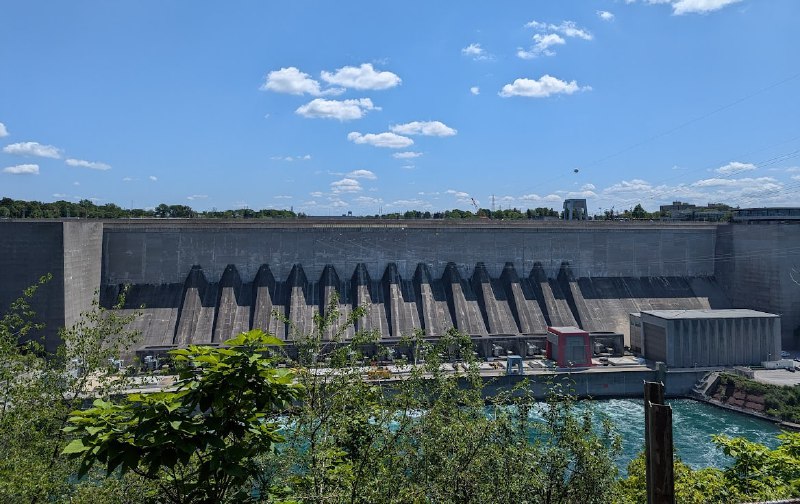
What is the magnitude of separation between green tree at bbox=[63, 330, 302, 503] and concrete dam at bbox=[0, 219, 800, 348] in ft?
115

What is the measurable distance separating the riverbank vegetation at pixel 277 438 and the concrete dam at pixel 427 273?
31.3m

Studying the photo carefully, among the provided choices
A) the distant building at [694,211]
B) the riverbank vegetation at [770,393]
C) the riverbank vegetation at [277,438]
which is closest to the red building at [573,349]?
the riverbank vegetation at [770,393]

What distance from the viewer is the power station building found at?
38875 millimetres

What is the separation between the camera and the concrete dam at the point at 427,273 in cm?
4338

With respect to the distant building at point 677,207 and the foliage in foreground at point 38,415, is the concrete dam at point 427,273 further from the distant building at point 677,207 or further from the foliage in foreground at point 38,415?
the distant building at point 677,207

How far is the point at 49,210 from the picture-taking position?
8025cm

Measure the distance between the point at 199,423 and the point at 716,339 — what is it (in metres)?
42.4

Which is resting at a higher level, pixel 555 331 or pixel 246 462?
pixel 246 462

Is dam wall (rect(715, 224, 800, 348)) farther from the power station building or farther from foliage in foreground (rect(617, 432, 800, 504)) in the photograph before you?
foliage in foreground (rect(617, 432, 800, 504))

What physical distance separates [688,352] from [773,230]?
58.7 ft

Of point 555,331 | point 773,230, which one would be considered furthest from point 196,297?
point 773,230

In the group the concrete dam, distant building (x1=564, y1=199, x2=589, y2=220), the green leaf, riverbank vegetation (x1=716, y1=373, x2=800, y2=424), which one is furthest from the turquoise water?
distant building (x1=564, y1=199, x2=589, y2=220)

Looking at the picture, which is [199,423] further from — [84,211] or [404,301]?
[84,211]

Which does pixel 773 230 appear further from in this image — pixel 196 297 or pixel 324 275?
pixel 196 297
